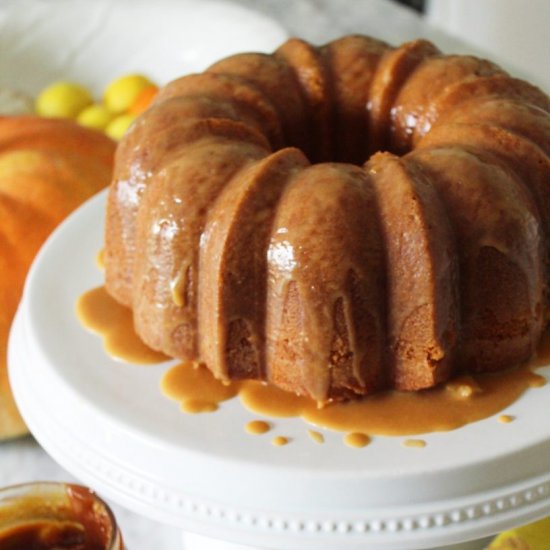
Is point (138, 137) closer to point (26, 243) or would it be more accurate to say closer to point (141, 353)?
point (141, 353)

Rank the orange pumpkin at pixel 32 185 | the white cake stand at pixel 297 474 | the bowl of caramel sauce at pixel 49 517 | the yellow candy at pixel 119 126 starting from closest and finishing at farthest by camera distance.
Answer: the white cake stand at pixel 297 474
the bowl of caramel sauce at pixel 49 517
the orange pumpkin at pixel 32 185
the yellow candy at pixel 119 126

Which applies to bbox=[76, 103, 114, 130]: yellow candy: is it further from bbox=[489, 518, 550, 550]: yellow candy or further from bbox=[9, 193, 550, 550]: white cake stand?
bbox=[489, 518, 550, 550]: yellow candy

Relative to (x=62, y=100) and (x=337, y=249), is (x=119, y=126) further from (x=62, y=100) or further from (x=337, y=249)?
(x=337, y=249)

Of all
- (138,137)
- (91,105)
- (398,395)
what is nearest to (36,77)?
(91,105)

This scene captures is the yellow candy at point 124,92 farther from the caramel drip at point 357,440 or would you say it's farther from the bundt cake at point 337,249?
the caramel drip at point 357,440

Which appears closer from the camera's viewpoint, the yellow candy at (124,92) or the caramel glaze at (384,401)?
the caramel glaze at (384,401)

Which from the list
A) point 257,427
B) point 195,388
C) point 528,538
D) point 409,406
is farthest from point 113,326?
point 528,538

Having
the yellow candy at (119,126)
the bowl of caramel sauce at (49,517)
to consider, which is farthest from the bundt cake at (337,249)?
the yellow candy at (119,126)
